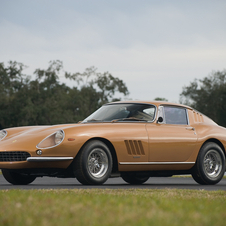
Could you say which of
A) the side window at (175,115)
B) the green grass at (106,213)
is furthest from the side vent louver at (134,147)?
the green grass at (106,213)

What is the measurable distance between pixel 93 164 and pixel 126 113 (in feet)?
5.12

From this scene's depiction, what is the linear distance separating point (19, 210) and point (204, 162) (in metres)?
6.75

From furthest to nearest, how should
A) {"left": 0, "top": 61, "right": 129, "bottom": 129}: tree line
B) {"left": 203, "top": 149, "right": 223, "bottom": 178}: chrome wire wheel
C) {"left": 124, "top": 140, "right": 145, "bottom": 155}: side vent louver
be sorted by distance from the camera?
1. {"left": 0, "top": 61, "right": 129, "bottom": 129}: tree line
2. {"left": 203, "top": 149, "right": 223, "bottom": 178}: chrome wire wheel
3. {"left": 124, "top": 140, "right": 145, "bottom": 155}: side vent louver

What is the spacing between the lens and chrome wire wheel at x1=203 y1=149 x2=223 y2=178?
416 inches

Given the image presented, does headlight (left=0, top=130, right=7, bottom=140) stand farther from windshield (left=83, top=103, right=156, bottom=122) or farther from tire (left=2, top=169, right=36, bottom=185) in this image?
windshield (left=83, top=103, right=156, bottom=122)

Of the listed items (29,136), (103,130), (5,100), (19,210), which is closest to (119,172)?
(103,130)

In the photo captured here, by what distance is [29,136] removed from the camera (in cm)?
900

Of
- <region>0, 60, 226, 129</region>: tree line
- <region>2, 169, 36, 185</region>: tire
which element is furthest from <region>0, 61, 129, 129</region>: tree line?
<region>2, 169, 36, 185</region>: tire

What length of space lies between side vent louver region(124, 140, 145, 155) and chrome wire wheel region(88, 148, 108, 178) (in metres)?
0.59

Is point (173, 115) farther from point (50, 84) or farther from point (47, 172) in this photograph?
point (50, 84)

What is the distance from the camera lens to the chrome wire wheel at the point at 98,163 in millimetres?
8867

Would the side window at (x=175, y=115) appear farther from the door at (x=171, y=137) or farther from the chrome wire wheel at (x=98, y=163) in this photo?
the chrome wire wheel at (x=98, y=163)

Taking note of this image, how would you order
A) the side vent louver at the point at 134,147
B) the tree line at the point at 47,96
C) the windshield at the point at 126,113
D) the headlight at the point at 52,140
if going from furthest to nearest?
the tree line at the point at 47,96, the windshield at the point at 126,113, the side vent louver at the point at 134,147, the headlight at the point at 52,140

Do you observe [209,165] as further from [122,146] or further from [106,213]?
[106,213]
